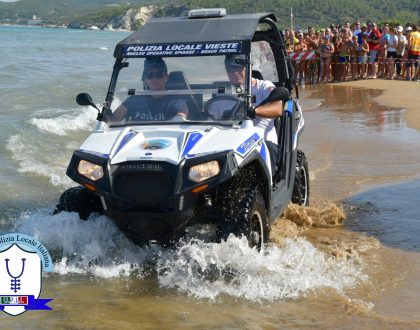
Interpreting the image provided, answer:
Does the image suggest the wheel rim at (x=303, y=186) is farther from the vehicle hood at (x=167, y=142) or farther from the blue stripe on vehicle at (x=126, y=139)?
the blue stripe on vehicle at (x=126, y=139)

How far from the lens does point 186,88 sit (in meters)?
5.75

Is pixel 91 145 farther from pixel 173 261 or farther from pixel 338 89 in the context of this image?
pixel 338 89

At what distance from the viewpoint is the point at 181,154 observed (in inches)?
191

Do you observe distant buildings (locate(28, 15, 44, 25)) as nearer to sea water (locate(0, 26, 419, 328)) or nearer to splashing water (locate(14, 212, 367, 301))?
sea water (locate(0, 26, 419, 328))

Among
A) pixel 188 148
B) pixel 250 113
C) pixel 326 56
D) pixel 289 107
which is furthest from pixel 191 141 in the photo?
pixel 326 56

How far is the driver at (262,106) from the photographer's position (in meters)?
5.64

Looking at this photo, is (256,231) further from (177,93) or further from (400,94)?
(400,94)

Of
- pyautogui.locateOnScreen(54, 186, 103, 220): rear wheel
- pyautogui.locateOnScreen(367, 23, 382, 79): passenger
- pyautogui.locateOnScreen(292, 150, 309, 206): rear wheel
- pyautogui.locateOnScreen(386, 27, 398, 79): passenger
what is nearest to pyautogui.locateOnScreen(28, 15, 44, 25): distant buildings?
pyautogui.locateOnScreen(367, 23, 382, 79): passenger

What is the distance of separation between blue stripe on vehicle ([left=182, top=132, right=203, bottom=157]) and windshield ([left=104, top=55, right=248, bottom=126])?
37 cm

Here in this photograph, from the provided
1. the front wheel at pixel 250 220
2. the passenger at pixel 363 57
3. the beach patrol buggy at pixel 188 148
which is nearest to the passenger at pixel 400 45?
the passenger at pixel 363 57

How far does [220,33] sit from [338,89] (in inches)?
578

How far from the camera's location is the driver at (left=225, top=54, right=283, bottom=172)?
18.5 feet

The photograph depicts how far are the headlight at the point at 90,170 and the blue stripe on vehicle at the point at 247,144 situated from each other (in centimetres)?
98

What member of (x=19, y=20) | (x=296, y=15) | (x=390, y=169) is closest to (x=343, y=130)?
(x=390, y=169)
